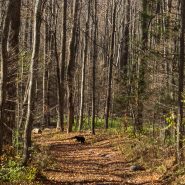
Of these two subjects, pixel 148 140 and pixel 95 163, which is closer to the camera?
pixel 95 163

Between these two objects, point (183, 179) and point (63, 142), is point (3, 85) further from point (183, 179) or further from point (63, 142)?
point (63, 142)

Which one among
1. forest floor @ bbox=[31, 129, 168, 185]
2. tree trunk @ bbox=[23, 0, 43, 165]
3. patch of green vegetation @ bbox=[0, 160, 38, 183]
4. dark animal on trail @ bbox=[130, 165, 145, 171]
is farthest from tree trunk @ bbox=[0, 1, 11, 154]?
dark animal on trail @ bbox=[130, 165, 145, 171]

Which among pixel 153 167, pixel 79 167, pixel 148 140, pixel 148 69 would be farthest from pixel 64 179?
pixel 148 69

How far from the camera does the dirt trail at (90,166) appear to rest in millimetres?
11977

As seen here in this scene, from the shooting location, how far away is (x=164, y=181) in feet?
38.3

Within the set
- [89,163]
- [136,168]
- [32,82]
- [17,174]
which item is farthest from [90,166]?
[17,174]

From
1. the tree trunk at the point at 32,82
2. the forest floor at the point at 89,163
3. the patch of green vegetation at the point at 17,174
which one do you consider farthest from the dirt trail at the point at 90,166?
the tree trunk at the point at 32,82

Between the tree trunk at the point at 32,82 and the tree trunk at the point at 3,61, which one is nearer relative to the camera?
the tree trunk at the point at 3,61

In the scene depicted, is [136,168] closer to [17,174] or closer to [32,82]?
[32,82]

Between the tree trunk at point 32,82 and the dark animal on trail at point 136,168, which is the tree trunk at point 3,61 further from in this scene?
the dark animal on trail at point 136,168

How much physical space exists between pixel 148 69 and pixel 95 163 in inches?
276

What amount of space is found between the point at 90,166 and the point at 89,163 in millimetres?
689

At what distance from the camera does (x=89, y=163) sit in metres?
15.1

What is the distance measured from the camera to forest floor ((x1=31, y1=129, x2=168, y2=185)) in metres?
12.0
